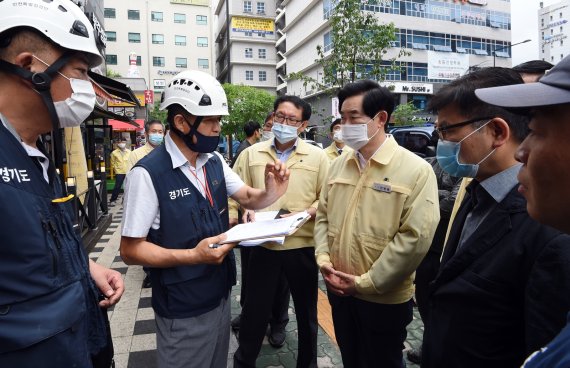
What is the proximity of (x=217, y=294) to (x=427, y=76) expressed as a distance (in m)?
37.8

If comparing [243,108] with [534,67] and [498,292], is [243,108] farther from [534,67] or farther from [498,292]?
[498,292]

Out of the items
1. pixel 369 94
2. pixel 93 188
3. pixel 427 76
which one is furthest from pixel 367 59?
pixel 427 76

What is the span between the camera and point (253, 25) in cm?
5562

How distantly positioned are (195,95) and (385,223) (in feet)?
4.26

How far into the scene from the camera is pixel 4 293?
1226 millimetres

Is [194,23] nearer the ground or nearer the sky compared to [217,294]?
nearer the sky

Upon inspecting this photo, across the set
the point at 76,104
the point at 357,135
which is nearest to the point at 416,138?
the point at 357,135

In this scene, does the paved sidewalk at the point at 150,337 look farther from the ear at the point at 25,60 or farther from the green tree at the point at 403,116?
the green tree at the point at 403,116

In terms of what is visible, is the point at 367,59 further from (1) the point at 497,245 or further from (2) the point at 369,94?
(1) the point at 497,245

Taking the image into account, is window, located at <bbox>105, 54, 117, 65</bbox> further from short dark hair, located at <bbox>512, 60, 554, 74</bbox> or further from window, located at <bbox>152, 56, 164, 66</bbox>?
short dark hair, located at <bbox>512, 60, 554, 74</bbox>

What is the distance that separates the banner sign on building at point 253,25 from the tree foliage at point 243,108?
21.5m

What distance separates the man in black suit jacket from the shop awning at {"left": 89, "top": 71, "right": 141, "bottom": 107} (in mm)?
9336

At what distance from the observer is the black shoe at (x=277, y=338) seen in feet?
11.2

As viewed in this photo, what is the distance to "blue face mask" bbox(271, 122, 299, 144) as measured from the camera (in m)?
3.29
